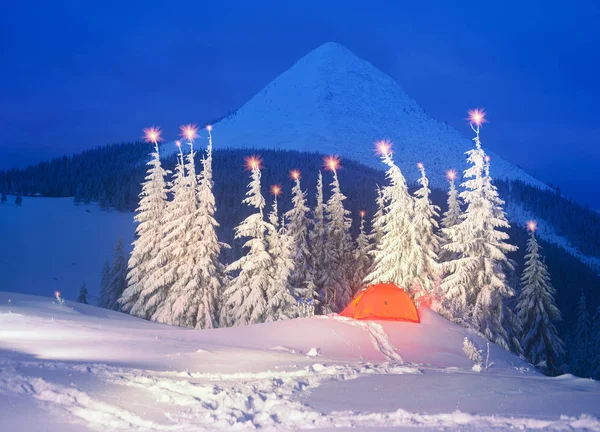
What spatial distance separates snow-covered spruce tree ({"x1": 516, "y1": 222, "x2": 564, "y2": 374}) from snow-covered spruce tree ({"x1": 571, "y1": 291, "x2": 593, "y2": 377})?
560 centimetres

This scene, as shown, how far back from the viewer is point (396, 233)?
27.0 meters

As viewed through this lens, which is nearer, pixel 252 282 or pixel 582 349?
pixel 252 282

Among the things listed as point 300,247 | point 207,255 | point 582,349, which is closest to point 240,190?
point 300,247

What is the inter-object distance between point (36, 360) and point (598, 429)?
925 centimetres

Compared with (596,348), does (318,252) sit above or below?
above

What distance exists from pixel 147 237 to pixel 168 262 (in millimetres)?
2560

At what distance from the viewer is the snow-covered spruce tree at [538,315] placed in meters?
31.6

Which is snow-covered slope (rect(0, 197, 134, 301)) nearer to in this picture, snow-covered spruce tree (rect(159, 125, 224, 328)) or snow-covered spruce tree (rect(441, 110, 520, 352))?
snow-covered spruce tree (rect(159, 125, 224, 328))

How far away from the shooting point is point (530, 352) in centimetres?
3195

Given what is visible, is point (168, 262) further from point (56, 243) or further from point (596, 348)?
point (56, 243)

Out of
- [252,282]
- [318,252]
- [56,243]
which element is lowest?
[252,282]

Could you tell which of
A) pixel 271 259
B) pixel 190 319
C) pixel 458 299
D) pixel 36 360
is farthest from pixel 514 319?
pixel 36 360

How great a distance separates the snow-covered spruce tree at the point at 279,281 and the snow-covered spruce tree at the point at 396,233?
4.72m

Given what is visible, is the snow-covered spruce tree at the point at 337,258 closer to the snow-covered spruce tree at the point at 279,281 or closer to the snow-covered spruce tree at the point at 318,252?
the snow-covered spruce tree at the point at 318,252
